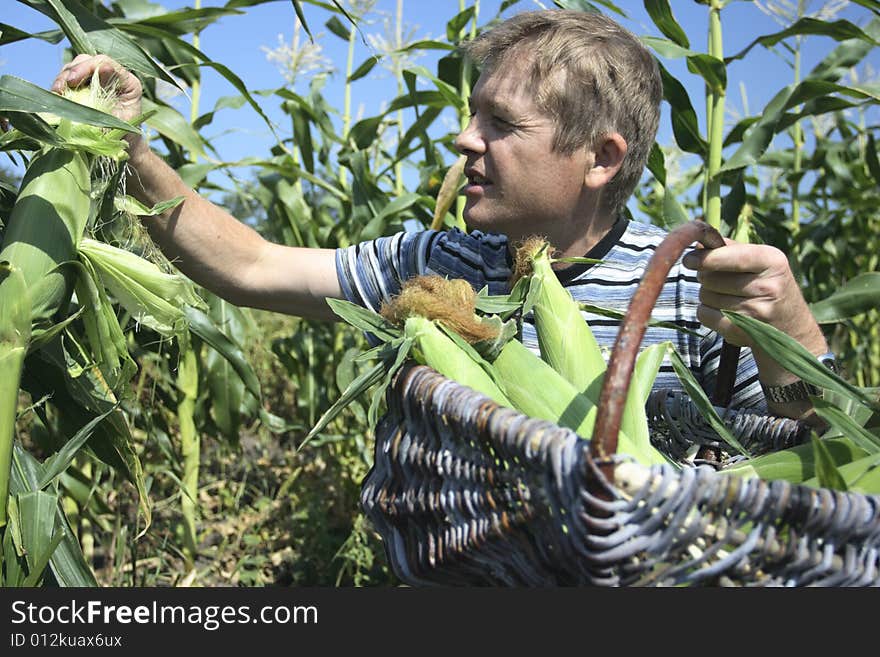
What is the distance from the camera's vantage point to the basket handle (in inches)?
28.9

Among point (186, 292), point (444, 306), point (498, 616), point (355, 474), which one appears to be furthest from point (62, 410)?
point (355, 474)

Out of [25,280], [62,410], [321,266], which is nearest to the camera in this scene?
[25,280]

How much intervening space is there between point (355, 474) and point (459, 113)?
1.57m

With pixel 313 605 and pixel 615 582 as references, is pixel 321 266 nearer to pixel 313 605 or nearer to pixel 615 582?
pixel 313 605

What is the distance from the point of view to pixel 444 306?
1131 millimetres

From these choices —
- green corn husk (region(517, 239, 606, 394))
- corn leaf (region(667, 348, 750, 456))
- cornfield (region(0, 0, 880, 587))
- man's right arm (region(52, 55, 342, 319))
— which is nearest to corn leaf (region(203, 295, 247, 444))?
cornfield (region(0, 0, 880, 587))

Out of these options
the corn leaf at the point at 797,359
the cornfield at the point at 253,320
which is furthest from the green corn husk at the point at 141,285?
the corn leaf at the point at 797,359

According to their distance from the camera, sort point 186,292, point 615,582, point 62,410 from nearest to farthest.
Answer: point 615,582 < point 186,292 < point 62,410

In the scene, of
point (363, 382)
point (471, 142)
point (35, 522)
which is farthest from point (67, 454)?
point (471, 142)

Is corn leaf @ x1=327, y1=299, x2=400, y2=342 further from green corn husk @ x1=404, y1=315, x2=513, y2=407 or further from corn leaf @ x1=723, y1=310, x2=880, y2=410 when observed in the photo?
corn leaf @ x1=723, y1=310, x2=880, y2=410

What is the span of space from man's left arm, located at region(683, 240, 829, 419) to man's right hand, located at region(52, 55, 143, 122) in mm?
921

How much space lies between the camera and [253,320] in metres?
3.12

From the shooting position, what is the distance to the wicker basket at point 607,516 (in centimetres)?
73

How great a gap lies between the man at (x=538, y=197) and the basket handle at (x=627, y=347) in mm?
695
